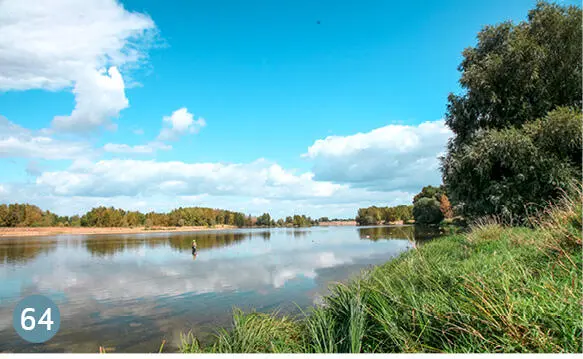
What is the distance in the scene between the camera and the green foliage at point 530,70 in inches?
679

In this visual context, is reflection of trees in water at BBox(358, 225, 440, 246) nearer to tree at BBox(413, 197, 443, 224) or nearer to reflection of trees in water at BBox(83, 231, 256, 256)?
tree at BBox(413, 197, 443, 224)

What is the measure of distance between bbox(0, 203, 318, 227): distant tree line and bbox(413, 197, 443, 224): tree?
93722mm

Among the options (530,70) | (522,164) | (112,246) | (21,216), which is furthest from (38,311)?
(21,216)

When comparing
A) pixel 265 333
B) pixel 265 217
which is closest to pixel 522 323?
pixel 265 333

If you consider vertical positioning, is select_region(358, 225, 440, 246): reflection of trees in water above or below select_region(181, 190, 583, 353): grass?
below

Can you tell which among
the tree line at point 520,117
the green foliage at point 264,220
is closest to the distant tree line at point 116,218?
the green foliage at point 264,220

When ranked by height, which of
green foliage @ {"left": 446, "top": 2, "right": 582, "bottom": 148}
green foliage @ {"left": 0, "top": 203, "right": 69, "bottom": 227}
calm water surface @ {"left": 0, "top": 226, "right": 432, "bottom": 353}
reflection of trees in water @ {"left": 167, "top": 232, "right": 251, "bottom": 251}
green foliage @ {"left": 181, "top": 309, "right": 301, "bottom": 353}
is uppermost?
green foliage @ {"left": 446, "top": 2, "right": 582, "bottom": 148}

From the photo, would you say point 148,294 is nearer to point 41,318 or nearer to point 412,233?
point 41,318

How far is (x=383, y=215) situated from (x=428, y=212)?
73.4 metres

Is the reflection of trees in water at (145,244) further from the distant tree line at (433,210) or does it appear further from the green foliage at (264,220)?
the green foliage at (264,220)

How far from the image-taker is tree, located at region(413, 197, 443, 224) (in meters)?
80.1

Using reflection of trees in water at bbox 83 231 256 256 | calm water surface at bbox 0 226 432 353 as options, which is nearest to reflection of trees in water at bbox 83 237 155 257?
reflection of trees in water at bbox 83 231 256 256

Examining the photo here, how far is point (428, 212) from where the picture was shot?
269ft
